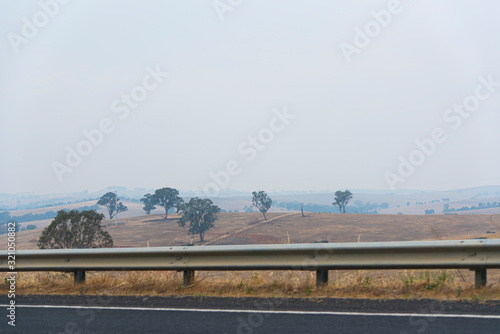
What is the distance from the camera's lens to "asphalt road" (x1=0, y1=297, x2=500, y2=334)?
5.11 m

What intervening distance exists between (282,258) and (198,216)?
77508mm

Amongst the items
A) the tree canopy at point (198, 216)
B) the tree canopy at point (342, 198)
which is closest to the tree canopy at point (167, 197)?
the tree canopy at point (198, 216)

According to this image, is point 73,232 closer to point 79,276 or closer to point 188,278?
point 79,276

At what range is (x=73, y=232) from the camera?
3550cm

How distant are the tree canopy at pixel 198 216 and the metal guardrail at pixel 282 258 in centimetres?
7316

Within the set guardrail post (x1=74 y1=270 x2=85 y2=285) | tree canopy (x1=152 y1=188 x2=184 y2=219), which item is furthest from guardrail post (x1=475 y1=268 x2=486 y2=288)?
tree canopy (x1=152 y1=188 x2=184 y2=219)

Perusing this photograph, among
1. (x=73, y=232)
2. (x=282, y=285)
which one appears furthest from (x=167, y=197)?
(x=282, y=285)

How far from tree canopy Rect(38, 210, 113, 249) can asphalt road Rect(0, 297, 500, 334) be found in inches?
1161

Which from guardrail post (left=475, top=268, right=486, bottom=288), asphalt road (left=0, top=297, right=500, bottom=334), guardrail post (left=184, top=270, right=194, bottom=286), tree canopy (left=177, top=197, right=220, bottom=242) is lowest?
tree canopy (left=177, top=197, right=220, bottom=242)

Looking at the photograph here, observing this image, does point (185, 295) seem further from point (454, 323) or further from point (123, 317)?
point (454, 323)

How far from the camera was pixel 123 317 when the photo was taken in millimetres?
5973

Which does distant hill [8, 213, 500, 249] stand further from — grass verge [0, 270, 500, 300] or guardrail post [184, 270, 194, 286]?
guardrail post [184, 270, 194, 286]

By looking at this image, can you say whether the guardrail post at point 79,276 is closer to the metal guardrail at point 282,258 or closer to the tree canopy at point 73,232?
the metal guardrail at point 282,258

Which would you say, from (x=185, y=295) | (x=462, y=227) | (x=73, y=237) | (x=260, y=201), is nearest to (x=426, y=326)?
(x=185, y=295)
